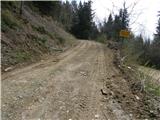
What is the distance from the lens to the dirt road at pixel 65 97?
21.8ft

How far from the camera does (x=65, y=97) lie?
794cm

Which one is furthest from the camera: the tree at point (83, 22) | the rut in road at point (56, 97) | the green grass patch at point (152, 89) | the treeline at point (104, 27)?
the tree at point (83, 22)

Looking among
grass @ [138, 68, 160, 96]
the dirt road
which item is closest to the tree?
grass @ [138, 68, 160, 96]

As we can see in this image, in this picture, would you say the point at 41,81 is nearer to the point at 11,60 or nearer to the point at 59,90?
the point at 59,90

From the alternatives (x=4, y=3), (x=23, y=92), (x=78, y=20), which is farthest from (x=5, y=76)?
(x=78, y=20)

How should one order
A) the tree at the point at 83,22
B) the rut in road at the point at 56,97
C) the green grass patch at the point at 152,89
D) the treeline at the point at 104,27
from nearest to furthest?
the rut in road at the point at 56,97 < the green grass patch at the point at 152,89 < the treeline at the point at 104,27 < the tree at the point at 83,22

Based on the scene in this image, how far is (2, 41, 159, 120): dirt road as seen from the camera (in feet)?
21.8

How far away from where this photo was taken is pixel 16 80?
9.55 metres

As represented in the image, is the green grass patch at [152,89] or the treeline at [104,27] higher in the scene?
the treeline at [104,27]

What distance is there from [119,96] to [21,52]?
7.11 m

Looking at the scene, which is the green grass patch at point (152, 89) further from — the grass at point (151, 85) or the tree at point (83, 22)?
the tree at point (83, 22)

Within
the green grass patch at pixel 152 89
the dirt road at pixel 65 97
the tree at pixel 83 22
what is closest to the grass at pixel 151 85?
the green grass patch at pixel 152 89

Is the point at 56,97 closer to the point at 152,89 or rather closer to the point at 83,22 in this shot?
the point at 152,89

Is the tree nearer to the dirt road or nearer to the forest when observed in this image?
the forest
